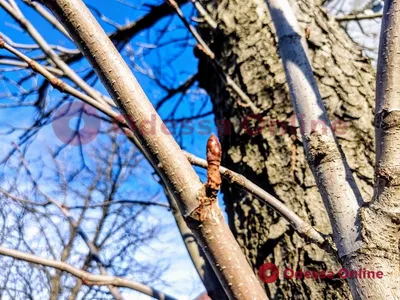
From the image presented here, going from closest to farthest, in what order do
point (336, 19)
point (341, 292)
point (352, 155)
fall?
point (341, 292), point (352, 155), point (336, 19)

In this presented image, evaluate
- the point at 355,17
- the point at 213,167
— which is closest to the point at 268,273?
the point at 213,167

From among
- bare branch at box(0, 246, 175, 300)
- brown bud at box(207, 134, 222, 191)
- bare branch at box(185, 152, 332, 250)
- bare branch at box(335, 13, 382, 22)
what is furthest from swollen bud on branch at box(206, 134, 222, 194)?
bare branch at box(335, 13, 382, 22)

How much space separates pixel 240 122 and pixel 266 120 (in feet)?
0.26

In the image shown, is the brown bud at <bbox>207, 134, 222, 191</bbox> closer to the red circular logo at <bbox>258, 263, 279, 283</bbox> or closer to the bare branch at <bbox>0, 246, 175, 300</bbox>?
the bare branch at <bbox>0, 246, 175, 300</bbox>

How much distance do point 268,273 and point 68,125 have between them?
1.18 meters

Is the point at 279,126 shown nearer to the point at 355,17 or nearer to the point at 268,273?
the point at 268,273

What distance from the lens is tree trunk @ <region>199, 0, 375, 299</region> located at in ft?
3.09

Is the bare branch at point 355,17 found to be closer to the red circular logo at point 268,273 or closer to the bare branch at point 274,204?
the red circular logo at point 268,273

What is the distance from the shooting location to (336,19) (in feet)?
4.81

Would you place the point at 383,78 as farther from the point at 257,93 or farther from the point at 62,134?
the point at 62,134

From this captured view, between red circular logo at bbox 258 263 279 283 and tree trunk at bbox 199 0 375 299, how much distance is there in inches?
0.4

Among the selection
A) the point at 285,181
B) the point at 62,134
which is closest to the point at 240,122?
the point at 285,181

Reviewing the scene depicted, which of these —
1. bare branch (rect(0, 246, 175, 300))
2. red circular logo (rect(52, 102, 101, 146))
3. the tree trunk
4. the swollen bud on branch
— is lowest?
the swollen bud on branch

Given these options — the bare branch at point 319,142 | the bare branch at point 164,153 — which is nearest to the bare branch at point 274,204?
the bare branch at point 319,142
